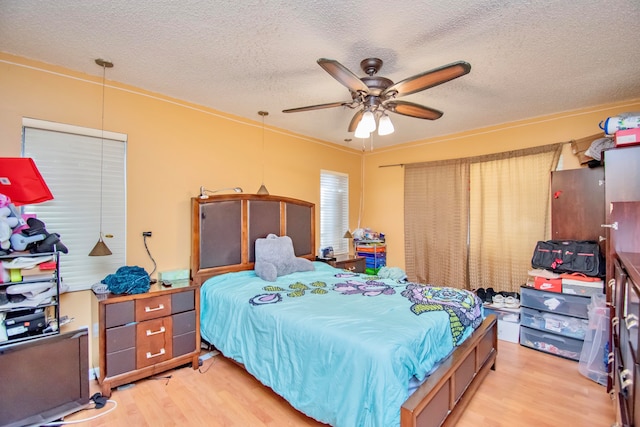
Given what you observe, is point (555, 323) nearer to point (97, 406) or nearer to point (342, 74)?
point (342, 74)

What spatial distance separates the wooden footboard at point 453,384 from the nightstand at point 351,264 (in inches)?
78.3

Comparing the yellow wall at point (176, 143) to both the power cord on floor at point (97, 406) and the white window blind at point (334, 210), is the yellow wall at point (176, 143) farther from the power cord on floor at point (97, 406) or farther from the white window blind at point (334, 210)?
the power cord on floor at point (97, 406)

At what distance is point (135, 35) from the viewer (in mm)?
2043

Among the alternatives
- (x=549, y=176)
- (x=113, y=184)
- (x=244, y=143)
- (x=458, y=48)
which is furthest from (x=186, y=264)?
(x=549, y=176)

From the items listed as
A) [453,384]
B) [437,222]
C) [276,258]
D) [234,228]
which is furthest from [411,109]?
[437,222]

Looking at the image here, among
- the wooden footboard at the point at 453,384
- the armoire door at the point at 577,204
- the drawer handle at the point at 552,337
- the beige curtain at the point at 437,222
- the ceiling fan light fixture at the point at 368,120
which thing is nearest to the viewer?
the wooden footboard at the point at 453,384

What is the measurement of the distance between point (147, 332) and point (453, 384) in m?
2.36

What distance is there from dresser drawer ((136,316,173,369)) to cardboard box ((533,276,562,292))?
365cm

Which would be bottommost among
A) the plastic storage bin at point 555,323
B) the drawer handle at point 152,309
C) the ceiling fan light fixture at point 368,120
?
the plastic storage bin at point 555,323

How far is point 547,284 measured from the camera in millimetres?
3059

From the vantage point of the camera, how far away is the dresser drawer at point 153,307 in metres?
2.44

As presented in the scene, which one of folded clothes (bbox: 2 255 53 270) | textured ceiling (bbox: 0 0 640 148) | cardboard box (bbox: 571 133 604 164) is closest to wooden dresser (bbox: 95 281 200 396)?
folded clothes (bbox: 2 255 53 270)

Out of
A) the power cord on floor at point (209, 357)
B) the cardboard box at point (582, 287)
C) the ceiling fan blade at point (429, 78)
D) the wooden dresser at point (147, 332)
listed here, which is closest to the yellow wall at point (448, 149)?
the cardboard box at point (582, 287)

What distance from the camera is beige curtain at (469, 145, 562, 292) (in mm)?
3580
